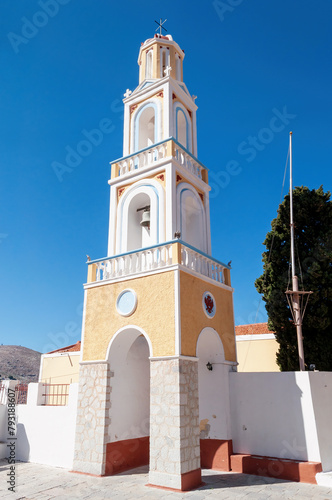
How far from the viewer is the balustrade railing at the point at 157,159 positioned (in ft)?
33.8

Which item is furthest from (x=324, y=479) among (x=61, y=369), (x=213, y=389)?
(x=61, y=369)

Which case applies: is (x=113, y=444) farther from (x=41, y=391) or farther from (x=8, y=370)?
(x=8, y=370)

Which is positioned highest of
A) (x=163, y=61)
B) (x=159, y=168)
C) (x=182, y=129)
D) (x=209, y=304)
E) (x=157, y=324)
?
(x=163, y=61)

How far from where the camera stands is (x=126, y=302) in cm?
920

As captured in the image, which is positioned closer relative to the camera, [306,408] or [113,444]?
[306,408]

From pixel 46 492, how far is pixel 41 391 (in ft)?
13.0

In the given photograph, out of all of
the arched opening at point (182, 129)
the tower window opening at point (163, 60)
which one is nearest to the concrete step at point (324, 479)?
the arched opening at point (182, 129)

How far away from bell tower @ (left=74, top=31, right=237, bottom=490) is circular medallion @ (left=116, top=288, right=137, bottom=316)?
3cm

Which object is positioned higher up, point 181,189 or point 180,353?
point 181,189

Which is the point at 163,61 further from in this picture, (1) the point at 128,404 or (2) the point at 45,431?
(2) the point at 45,431

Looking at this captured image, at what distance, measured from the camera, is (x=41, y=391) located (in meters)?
10.9

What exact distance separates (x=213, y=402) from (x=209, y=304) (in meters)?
2.51

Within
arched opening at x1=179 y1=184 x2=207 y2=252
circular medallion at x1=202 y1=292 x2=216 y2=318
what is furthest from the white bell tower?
circular medallion at x1=202 y1=292 x2=216 y2=318

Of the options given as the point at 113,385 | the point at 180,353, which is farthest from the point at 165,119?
the point at 113,385
